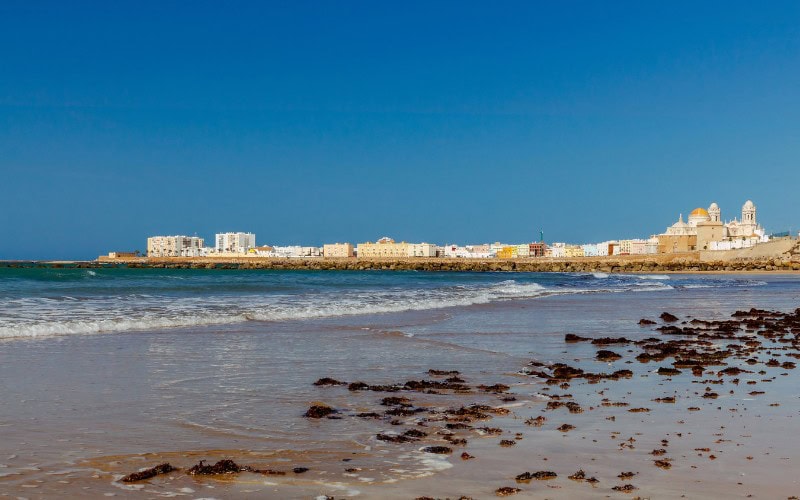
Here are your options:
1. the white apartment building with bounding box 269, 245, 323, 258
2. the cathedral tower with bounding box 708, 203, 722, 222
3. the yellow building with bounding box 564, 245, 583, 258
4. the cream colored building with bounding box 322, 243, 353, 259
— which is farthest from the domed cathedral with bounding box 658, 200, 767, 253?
the white apartment building with bounding box 269, 245, 323, 258

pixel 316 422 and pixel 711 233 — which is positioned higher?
pixel 711 233

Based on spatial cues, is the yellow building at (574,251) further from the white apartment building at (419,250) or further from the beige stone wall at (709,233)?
the beige stone wall at (709,233)

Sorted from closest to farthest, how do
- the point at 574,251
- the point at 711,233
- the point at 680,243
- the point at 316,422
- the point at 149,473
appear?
1. the point at 149,473
2. the point at 316,422
3. the point at 711,233
4. the point at 680,243
5. the point at 574,251

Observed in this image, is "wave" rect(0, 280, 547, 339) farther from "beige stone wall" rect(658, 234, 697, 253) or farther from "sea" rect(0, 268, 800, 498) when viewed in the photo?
"beige stone wall" rect(658, 234, 697, 253)

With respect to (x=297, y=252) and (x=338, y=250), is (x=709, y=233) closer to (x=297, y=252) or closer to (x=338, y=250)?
(x=338, y=250)

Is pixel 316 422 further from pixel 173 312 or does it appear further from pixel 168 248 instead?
pixel 168 248

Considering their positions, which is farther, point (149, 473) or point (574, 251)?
point (574, 251)

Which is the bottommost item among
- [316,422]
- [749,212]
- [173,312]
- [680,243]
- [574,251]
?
[316,422]

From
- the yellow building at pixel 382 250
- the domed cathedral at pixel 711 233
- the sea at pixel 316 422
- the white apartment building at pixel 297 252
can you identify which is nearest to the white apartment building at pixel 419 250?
the yellow building at pixel 382 250

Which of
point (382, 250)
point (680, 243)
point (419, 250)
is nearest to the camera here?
point (680, 243)

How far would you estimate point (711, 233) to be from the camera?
101500 millimetres

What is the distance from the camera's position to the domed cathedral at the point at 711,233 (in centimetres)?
9762

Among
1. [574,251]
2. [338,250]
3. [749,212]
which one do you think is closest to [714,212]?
[749,212]

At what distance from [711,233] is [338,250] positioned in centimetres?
9617
